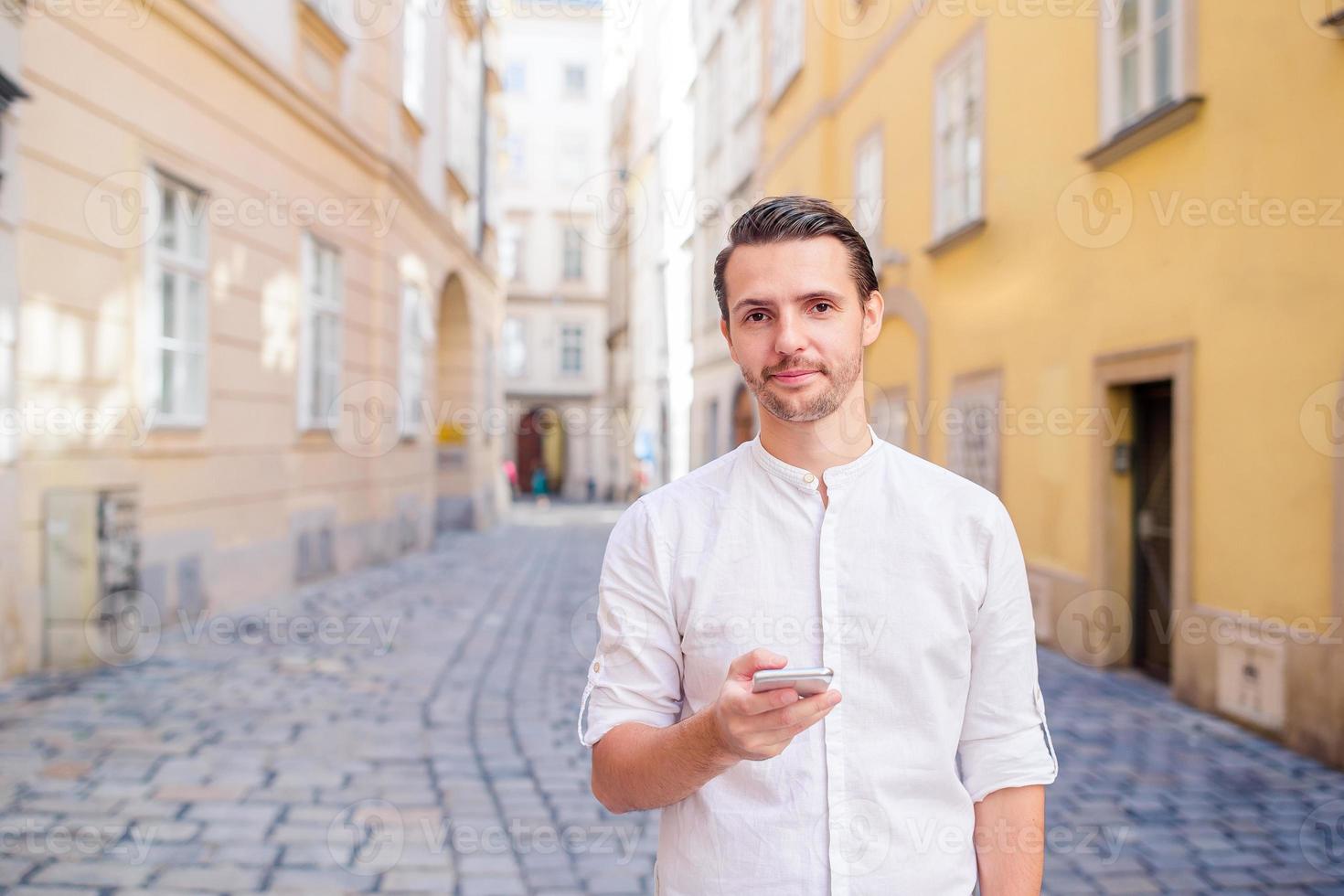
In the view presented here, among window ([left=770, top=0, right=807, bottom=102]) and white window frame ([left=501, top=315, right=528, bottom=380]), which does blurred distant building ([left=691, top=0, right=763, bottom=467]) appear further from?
white window frame ([left=501, top=315, right=528, bottom=380])

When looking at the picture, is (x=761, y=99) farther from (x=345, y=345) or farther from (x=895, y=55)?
(x=345, y=345)

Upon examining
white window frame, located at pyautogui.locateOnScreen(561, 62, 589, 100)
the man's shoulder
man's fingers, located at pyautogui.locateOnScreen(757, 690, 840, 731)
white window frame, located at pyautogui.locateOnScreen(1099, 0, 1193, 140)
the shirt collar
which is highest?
white window frame, located at pyautogui.locateOnScreen(561, 62, 589, 100)

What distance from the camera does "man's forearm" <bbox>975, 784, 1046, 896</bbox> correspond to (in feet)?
5.32

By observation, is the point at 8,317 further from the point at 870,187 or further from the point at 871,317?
the point at 870,187

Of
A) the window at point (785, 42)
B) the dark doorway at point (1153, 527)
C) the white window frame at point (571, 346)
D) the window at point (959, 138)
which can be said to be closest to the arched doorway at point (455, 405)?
the window at point (785, 42)

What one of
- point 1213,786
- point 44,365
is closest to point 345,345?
point 44,365

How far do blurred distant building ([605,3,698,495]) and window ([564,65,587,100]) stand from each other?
3.64 metres

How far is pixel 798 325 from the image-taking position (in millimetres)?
1639

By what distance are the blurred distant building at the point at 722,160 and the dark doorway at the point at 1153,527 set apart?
9946 mm

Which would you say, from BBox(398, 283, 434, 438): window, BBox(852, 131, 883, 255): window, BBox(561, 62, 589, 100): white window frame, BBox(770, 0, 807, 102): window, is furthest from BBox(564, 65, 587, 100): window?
BBox(852, 131, 883, 255): window

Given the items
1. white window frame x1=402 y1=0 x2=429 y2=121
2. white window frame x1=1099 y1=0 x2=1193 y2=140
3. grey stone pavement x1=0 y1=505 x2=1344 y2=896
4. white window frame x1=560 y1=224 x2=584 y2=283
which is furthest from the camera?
white window frame x1=560 y1=224 x2=584 y2=283

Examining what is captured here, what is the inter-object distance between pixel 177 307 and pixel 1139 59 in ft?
23.8

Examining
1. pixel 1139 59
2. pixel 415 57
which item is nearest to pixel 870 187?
pixel 1139 59

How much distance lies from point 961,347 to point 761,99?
30.9ft
